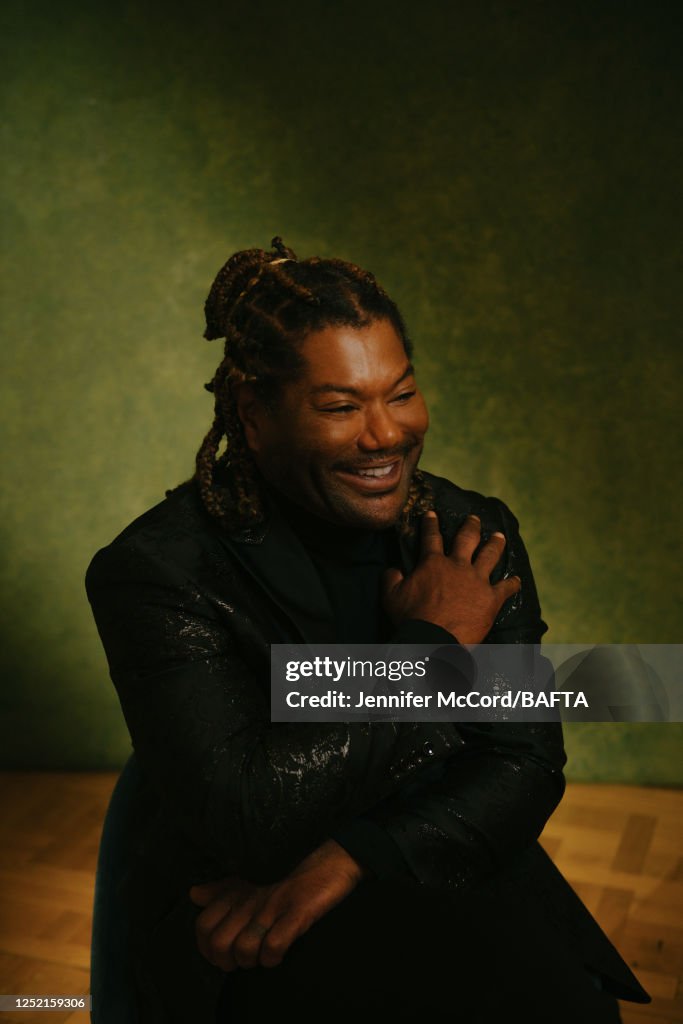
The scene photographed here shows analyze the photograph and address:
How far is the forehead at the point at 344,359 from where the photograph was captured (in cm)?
145

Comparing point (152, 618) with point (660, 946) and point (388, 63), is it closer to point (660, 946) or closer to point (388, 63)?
point (660, 946)

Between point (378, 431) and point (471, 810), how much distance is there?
0.54 m

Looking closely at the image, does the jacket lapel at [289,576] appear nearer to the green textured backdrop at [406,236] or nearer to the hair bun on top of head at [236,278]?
the hair bun on top of head at [236,278]

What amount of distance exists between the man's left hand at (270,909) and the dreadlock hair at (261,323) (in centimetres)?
51

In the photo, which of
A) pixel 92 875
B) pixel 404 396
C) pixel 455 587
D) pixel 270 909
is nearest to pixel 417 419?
pixel 404 396

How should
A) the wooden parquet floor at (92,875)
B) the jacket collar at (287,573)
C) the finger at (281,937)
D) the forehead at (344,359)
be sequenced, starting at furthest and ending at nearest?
the wooden parquet floor at (92,875)
the jacket collar at (287,573)
the forehead at (344,359)
the finger at (281,937)

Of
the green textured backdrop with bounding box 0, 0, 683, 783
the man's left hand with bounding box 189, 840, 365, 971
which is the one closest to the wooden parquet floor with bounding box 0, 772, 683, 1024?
the green textured backdrop with bounding box 0, 0, 683, 783

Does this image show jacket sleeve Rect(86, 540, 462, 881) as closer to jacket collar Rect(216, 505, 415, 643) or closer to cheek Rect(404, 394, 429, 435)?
jacket collar Rect(216, 505, 415, 643)

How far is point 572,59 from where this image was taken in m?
3.04

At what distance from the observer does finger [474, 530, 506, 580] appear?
1.56 meters

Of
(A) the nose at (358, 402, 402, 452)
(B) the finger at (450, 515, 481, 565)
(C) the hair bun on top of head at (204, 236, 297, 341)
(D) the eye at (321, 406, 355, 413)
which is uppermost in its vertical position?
(C) the hair bun on top of head at (204, 236, 297, 341)

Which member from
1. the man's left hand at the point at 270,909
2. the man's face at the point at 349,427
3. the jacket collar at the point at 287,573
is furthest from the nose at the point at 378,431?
the man's left hand at the point at 270,909

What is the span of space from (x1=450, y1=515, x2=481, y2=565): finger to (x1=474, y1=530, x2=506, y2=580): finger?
14 mm

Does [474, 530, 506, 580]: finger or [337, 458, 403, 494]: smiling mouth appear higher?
[337, 458, 403, 494]: smiling mouth
